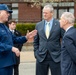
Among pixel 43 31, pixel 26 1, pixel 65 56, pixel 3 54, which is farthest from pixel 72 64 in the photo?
pixel 26 1

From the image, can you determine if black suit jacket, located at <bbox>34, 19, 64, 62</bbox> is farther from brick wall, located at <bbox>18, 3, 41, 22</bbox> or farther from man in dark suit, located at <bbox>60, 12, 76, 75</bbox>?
brick wall, located at <bbox>18, 3, 41, 22</bbox>

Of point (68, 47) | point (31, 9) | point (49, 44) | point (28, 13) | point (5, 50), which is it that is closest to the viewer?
point (68, 47)

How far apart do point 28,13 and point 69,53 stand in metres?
27.7

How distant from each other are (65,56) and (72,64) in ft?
0.59

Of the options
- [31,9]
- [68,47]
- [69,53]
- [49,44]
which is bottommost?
[31,9]

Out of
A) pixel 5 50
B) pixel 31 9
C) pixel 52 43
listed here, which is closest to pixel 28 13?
pixel 31 9

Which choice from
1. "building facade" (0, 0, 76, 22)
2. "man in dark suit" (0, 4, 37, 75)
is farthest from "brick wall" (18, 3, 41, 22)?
"man in dark suit" (0, 4, 37, 75)

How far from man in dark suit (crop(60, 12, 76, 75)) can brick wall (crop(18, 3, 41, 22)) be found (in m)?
27.1

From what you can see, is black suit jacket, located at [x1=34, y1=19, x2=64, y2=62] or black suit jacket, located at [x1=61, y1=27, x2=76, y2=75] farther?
black suit jacket, located at [x1=34, y1=19, x2=64, y2=62]

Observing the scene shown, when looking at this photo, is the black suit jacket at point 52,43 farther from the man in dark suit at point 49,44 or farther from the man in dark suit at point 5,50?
the man in dark suit at point 5,50

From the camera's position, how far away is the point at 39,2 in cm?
2870

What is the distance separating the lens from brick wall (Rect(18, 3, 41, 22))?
33.7 metres

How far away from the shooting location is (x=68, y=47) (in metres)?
6.33

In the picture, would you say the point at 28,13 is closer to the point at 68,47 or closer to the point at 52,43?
the point at 52,43
